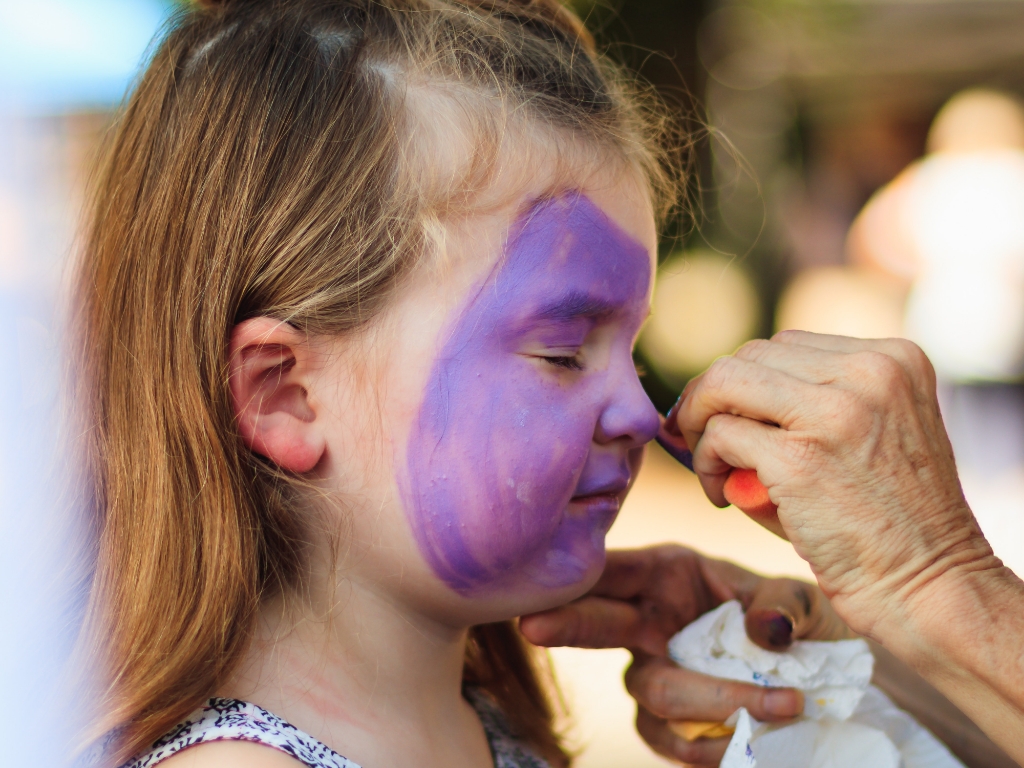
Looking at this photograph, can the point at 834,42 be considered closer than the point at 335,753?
No

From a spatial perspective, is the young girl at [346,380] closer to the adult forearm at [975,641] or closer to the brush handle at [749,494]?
the brush handle at [749,494]

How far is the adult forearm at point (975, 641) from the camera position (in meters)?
1.11

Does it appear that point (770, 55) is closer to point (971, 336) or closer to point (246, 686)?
point (971, 336)

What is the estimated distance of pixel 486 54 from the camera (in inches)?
51.6

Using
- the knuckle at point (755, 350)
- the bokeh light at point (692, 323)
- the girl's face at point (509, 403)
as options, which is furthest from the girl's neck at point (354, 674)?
the bokeh light at point (692, 323)

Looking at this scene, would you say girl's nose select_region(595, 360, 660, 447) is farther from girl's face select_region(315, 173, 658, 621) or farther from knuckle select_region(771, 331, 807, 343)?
knuckle select_region(771, 331, 807, 343)

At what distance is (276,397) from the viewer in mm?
1198

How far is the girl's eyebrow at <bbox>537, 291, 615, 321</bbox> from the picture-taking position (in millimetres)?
1195

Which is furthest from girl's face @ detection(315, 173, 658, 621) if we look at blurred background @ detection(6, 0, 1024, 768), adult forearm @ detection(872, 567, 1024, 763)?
blurred background @ detection(6, 0, 1024, 768)

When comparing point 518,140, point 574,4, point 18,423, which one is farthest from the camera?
point 574,4

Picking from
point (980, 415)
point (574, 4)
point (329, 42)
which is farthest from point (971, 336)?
point (329, 42)

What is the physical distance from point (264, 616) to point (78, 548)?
0.30 metres

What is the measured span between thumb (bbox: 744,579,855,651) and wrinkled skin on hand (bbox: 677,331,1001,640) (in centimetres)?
22

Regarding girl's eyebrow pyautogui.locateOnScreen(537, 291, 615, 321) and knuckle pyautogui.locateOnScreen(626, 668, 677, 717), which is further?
knuckle pyautogui.locateOnScreen(626, 668, 677, 717)
